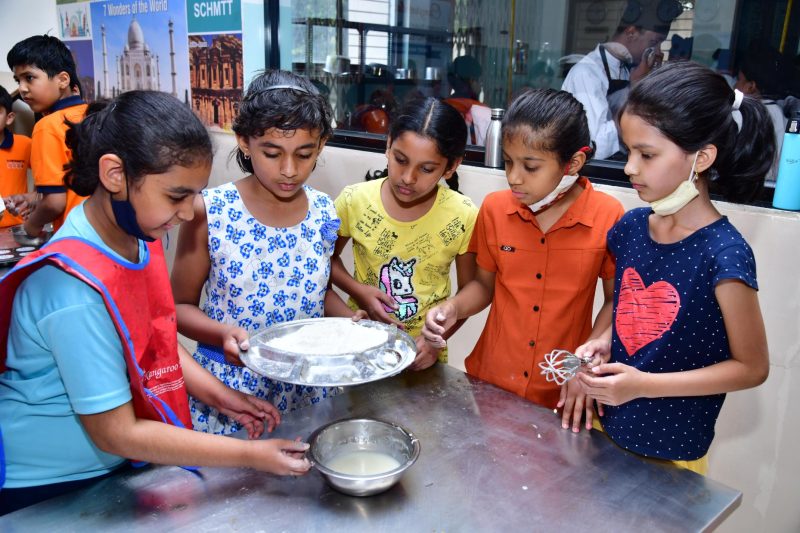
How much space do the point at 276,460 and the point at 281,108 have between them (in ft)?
2.98

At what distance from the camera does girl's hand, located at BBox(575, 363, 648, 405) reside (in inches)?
48.8

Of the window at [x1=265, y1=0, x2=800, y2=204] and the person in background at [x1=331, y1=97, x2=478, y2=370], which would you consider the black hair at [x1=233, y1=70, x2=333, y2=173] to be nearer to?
the person in background at [x1=331, y1=97, x2=478, y2=370]

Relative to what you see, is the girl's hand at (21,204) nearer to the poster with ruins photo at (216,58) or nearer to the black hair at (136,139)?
the poster with ruins photo at (216,58)

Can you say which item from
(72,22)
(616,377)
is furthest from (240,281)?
(72,22)

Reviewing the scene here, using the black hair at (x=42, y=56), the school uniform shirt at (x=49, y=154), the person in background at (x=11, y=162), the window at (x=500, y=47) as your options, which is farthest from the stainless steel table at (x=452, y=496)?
the person in background at (x=11, y=162)

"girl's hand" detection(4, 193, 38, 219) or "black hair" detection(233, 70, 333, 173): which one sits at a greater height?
"black hair" detection(233, 70, 333, 173)

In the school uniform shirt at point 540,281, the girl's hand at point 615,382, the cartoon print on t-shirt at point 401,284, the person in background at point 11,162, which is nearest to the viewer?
the girl's hand at point 615,382

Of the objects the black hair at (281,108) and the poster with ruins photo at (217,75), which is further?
the poster with ruins photo at (217,75)

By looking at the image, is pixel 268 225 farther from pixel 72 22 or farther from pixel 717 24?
pixel 72 22

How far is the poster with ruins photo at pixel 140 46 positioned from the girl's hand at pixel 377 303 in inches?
109

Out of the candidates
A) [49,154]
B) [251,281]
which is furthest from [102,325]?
[49,154]

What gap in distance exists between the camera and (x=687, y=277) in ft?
4.43

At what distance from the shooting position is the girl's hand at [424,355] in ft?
5.32

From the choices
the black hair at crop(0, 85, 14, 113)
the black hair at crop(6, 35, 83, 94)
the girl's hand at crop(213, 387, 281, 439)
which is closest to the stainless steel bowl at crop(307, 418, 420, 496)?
the girl's hand at crop(213, 387, 281, 439)
